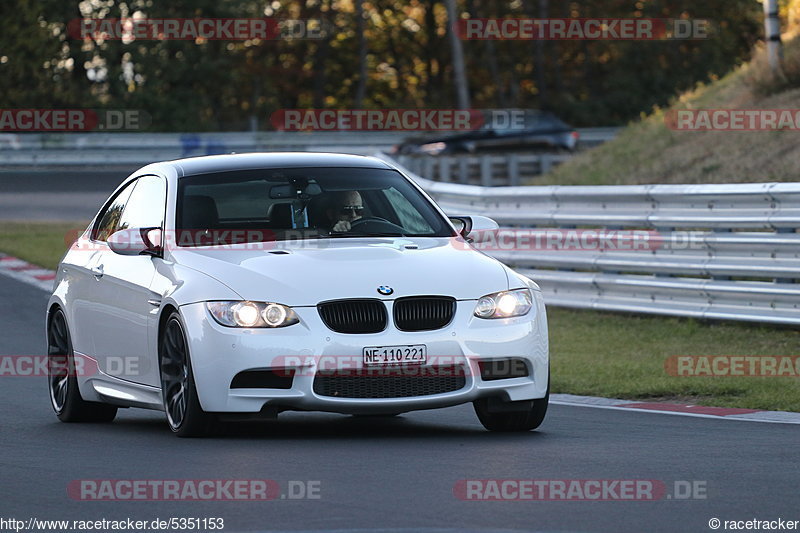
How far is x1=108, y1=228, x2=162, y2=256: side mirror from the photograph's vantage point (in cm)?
984

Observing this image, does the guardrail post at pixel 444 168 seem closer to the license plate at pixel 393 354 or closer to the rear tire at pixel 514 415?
the rear tire at pixel 514 415

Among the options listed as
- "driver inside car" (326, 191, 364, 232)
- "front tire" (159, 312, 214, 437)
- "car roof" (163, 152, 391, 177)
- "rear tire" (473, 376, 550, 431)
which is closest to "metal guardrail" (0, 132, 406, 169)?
"car roof" (163, 152, 391, 177)

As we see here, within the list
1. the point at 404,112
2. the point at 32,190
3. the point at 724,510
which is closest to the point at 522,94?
the point at 404,112

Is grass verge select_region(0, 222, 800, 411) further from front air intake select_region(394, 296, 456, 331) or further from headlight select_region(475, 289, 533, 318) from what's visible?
front air intake select_region(394, 296, 456, 331)

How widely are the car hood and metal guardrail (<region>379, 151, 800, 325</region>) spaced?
5.30m

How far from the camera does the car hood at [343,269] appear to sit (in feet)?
29.3

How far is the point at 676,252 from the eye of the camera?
15.7m

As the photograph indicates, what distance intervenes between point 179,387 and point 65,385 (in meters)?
1.83

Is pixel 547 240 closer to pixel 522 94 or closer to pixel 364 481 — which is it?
pixel 364 481

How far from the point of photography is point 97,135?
1656 inches

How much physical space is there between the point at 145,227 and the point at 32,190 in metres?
24.9

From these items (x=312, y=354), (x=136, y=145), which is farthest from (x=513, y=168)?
(x=312, y=354)

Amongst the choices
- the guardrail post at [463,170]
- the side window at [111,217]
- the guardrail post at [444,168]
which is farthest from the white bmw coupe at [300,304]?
the guardrail post at [463,170]

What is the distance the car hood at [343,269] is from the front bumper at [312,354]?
119 mm
